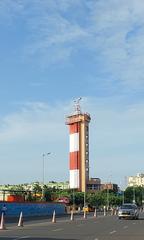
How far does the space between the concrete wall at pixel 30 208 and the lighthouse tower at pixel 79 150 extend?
220ft

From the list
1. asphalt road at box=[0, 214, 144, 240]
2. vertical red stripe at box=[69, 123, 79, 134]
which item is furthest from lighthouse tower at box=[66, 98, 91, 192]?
asphalt road at box=[0, 214, 144, 240]

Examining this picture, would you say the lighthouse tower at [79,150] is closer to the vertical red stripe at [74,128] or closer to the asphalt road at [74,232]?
the vertical red stripe at [74,128]

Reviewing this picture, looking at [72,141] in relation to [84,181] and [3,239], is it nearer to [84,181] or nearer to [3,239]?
[84,181]

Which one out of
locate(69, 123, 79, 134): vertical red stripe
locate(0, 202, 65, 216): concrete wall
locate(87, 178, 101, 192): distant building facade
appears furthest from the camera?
locate(87, 178, 101, 192): distant building facade

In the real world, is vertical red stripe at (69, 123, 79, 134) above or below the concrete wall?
above

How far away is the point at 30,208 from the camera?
244 feet

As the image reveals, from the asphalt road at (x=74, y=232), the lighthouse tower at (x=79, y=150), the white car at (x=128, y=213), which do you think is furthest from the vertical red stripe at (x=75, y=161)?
the asphalt road at (x=74, y=232)

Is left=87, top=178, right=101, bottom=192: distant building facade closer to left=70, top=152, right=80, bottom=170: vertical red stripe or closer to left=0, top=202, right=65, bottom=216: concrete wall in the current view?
left=70, top=152, right=80, bottom=170: vertical red stripe

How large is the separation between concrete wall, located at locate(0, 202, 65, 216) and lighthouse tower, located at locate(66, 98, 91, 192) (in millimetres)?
67086

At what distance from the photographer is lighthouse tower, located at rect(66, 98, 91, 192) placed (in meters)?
157

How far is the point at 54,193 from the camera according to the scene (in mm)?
158750

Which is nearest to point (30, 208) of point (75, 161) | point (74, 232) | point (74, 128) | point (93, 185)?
point (74, 232)

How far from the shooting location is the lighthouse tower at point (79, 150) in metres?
157

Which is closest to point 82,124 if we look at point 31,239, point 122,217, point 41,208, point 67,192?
point 67,192
